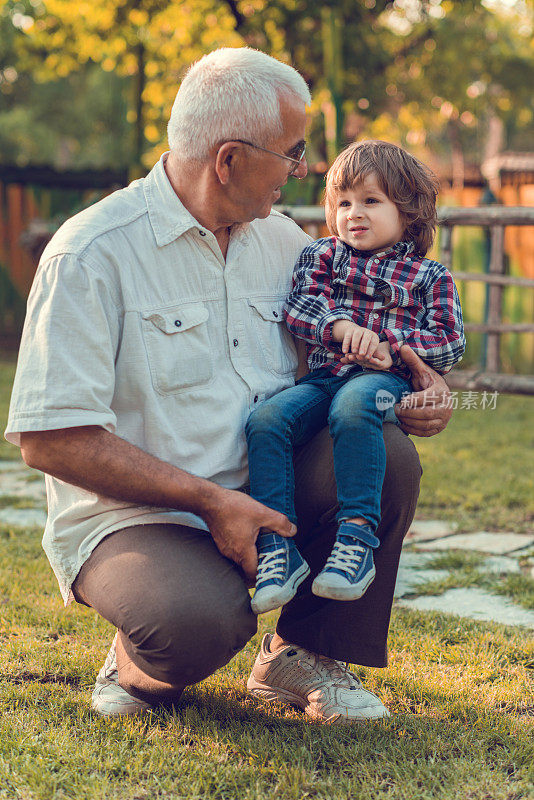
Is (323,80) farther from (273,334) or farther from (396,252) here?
(273,334)

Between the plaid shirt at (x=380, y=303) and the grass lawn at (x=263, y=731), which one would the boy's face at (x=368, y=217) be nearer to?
the plaid shirt at (x=380, y=303)

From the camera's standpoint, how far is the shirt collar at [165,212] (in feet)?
7.16

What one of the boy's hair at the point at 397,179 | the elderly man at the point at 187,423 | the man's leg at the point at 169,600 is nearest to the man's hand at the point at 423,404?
the elderly man at the point at 187,423

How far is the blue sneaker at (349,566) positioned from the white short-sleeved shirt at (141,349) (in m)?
0.36

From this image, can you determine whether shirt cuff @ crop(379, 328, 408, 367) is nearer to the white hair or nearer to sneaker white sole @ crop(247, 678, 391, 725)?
the white hair

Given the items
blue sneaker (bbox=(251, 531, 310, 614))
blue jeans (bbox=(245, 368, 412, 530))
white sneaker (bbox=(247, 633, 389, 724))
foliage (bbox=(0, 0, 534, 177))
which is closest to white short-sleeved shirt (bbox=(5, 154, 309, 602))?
blue jeans (bbox=(245, 368, 412, 530))

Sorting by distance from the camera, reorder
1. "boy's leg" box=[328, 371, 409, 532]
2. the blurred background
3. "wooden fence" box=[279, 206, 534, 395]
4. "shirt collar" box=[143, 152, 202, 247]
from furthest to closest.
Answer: the blurred background
"wooden fence" box=[279, 206, 534, 395]
"shirt collar" box=[143, 152, 202, 247]
"boy's leg" box=[328, 371, 409, 532]

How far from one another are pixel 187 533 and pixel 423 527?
216 cm

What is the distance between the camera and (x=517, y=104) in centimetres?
2125

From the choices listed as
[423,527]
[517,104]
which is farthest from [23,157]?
[423,527]

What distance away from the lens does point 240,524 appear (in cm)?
204

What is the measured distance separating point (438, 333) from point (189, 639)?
1104 mm

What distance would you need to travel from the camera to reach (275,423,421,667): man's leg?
219cm

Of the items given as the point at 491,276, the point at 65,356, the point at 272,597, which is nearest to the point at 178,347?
the point at 65,356
